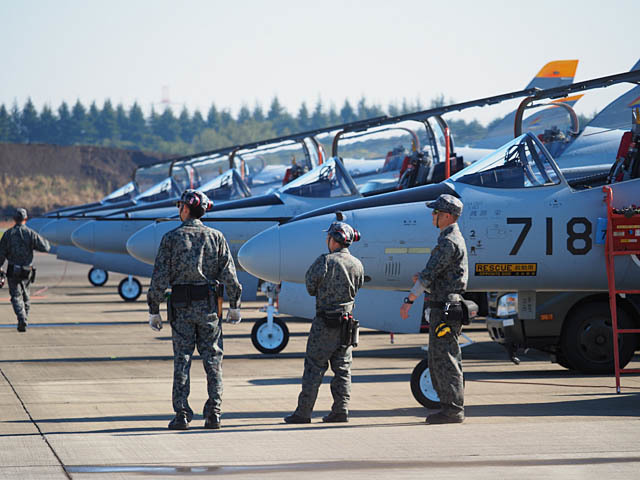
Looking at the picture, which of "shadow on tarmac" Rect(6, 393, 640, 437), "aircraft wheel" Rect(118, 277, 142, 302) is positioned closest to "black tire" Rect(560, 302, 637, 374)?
"shadow on tarmac" Rect(6, 393, 640, 437)

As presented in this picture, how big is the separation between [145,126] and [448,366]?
18405 centimetres

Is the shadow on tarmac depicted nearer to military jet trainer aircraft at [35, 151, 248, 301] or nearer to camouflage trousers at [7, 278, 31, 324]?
camouflage trousers at [7, 278, 31, 324]

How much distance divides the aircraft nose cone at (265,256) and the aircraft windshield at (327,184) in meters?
3.49

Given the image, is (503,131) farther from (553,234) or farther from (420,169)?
(553,234)

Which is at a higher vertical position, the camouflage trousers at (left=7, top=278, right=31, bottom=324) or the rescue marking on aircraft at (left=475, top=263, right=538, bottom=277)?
the rescue marking on aircraft at (left=475, top=263, right=538, bottom=277)

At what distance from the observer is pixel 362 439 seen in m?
7.10

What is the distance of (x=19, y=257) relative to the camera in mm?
15914

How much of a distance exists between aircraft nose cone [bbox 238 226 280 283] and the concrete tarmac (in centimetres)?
116

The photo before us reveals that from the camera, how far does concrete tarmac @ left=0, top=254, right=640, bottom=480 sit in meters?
6.23

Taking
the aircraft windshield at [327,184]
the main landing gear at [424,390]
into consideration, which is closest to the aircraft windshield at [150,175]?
the aircraft windshield at [327,184]

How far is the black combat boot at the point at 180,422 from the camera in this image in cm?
764

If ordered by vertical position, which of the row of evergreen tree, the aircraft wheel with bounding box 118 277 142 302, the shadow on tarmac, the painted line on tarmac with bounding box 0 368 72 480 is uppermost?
the row of evergreen tree

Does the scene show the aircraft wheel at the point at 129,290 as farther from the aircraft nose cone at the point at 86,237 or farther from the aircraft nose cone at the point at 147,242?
the aircraft nose cone at the point at 147,242

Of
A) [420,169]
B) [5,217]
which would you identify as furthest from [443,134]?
[5,217]
